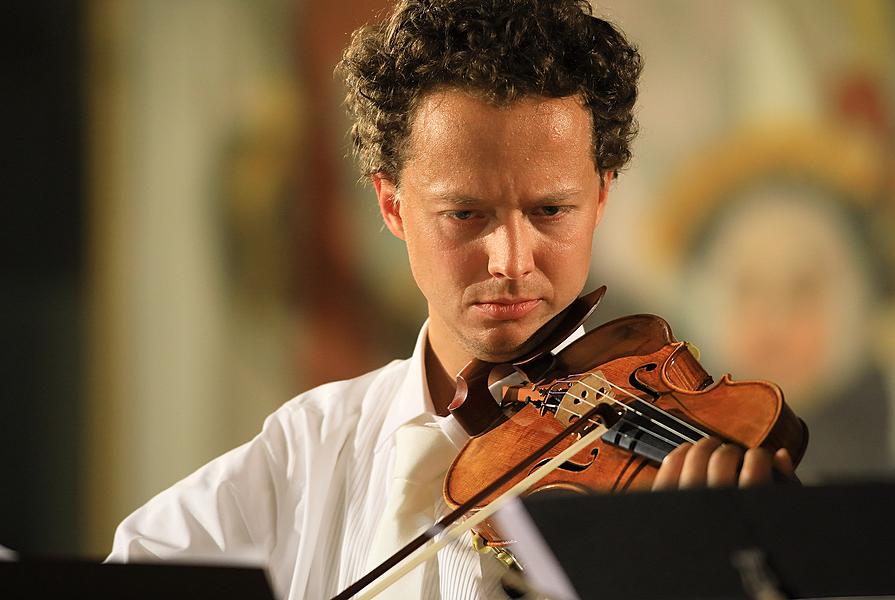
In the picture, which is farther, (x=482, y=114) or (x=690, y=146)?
(x=690, y=146)

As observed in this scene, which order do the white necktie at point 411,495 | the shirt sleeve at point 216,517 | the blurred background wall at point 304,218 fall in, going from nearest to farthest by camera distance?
1. the white necktie at point 411,495
2. the shirt sleeve at point 216,517
3. the blurred background wall at point 304,218

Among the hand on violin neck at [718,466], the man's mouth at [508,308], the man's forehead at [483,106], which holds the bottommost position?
the hand on violin neck at [718,466]

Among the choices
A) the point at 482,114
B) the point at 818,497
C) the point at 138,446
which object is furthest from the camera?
the point at 138,446

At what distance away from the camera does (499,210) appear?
3.71 ft

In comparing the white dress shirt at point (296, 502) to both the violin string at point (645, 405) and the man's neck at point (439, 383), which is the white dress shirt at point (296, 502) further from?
the violin string at point (645, 405)

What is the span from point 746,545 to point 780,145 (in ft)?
5.72

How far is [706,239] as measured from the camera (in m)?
2.29

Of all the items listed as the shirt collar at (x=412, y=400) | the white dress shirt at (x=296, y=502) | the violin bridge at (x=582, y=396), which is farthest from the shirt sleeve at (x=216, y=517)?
the violin bridge at (x=582, y=396)

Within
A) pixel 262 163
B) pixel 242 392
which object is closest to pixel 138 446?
pixel 242 392

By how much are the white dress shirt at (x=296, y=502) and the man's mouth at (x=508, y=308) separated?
5.0 inches

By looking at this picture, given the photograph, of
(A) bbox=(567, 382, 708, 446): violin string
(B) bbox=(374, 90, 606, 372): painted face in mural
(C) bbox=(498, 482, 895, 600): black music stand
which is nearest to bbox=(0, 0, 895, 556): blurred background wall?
(B) bbox=(374, 90, 606, 372): painted face in mural

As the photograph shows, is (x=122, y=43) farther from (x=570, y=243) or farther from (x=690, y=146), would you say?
(x=570, y=243)

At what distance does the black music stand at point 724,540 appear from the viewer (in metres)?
0.68

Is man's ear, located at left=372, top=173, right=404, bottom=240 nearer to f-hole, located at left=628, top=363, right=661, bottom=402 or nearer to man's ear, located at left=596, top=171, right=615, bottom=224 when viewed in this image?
man's ear, located at left=596, top=171, right=615, bottom=224
